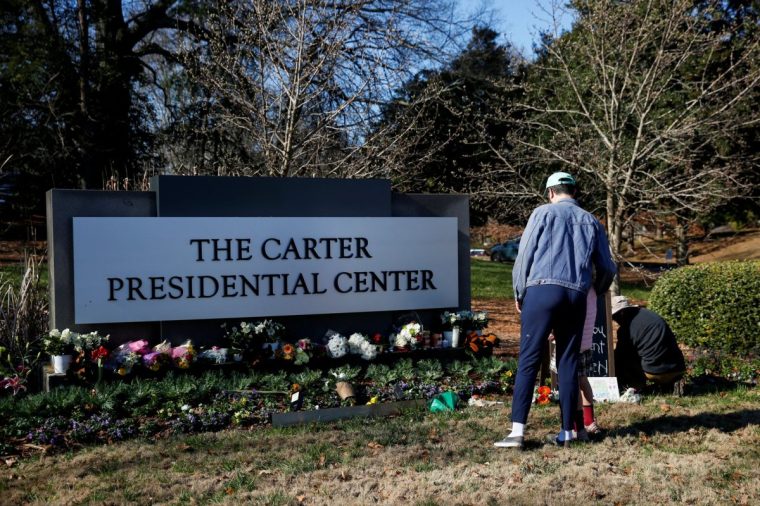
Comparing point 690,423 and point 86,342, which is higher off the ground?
point 86,342

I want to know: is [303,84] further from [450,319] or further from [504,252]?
[504,252]

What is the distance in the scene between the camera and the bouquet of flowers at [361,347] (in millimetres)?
7371

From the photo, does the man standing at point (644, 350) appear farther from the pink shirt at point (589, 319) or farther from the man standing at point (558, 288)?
the man standing at point (558, 288)

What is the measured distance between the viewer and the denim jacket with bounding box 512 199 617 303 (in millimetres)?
4930

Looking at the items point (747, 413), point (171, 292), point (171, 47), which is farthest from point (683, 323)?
point (171, 47)

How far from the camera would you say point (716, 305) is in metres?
8.90

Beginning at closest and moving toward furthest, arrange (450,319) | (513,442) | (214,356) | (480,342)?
(513,442) → (214,356) → (480,342) → (450,319)

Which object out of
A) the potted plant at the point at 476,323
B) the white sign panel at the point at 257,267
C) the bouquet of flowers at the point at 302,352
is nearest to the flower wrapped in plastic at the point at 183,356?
the white sign panel at the point at 257,267

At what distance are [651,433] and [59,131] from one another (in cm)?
1184

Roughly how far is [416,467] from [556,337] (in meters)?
1.21

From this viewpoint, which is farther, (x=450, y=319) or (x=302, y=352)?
(x=450, y=319)

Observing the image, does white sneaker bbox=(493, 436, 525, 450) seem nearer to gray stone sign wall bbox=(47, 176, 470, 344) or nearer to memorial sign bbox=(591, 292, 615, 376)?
memorial sign bbox=(591, 292, 615, 376)

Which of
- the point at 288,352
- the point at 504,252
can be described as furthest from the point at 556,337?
the point at 504,252

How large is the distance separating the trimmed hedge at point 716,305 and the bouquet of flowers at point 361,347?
3869 millimetres
